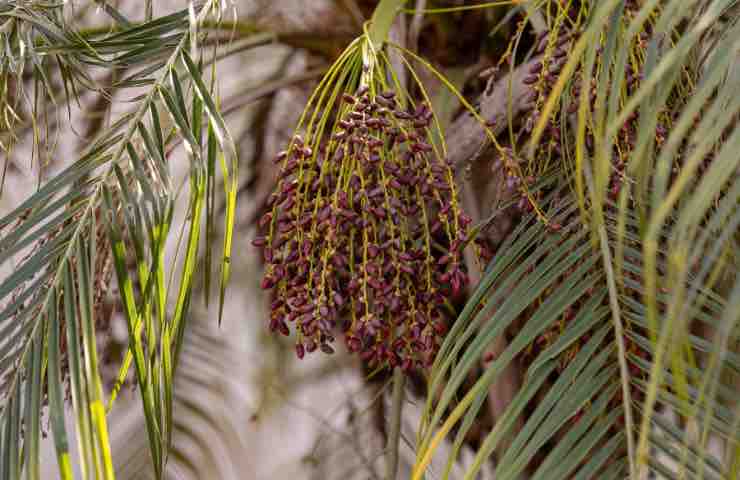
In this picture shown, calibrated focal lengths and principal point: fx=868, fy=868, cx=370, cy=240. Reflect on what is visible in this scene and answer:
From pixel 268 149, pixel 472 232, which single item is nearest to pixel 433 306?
pixel 472 232

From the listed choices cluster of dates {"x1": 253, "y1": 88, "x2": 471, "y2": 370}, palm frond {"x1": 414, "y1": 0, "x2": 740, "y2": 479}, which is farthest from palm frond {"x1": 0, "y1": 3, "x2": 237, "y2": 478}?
palm frond {"x1": 414, "y1": 0, "x2": 740, "y2": 479}

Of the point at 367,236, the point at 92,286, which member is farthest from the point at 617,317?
the point at 92,286

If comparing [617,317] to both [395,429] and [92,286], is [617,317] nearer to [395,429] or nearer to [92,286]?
[395,429]

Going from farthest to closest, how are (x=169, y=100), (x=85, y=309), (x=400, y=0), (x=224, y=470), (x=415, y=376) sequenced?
(x=224, y=470)
(x=415, y=376)
(x=400, y=0)
(x=169, y=100)
(x=85, y=309)

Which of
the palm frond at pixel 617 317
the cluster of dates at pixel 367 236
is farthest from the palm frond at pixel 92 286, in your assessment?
the palm frond at pixel 617 317

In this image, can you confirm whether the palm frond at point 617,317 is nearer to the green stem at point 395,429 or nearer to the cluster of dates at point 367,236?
the cluster of dates at point 367,236

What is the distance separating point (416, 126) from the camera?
0.84m

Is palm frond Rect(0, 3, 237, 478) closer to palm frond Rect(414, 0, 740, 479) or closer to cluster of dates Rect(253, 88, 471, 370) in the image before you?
cluster of dates Rect(253, 88, 471, 370)

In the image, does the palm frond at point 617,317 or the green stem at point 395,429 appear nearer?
the palm frond at point 617,317

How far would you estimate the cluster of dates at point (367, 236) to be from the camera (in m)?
0.80

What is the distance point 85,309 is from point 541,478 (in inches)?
15.3

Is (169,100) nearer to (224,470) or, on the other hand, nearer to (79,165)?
(79,165)

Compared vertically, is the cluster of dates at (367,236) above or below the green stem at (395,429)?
above

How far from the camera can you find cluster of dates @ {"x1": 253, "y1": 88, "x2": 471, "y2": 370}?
31.7 inches
